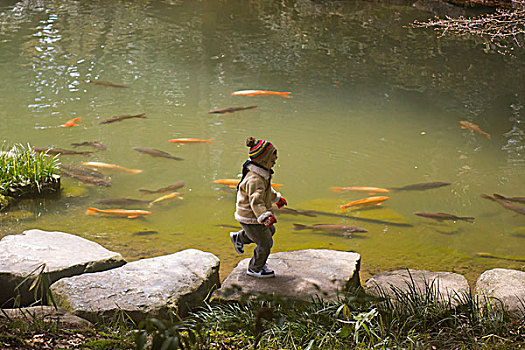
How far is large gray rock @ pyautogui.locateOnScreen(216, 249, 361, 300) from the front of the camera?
13.5 feet

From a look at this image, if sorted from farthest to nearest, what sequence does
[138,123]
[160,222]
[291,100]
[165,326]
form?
[291,100] < [138,123] < [160,222] < [165,326]

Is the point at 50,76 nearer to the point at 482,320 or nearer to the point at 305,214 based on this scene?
the point at 305,214

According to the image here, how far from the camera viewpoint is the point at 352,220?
6.57 metres

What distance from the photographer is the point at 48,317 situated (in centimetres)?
348

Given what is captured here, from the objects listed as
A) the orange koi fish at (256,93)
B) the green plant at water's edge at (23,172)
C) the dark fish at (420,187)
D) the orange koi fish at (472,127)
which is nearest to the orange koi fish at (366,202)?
the dark fish at (420,187)

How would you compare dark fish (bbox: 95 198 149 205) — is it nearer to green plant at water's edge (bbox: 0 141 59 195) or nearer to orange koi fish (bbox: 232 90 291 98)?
green plant at water's edge (bbox: 0 141 59 195)

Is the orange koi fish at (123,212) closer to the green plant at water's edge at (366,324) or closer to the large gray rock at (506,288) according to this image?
the green plant at water's edge at (366,324)

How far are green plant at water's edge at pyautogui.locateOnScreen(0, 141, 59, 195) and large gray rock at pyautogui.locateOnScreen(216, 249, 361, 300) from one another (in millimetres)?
3452

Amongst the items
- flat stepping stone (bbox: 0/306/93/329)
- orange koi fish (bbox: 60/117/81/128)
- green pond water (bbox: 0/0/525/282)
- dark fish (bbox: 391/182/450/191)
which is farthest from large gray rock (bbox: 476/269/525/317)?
orange koi fish (bbox: 60/117/81/128)

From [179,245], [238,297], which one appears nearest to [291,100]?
[179,245]

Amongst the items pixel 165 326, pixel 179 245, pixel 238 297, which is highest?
pixel 165 326

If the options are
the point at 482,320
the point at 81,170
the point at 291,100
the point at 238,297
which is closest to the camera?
the point at 482,320

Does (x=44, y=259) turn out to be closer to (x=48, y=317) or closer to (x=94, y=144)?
(x=48, y=317)

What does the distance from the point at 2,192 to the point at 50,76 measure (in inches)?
259
